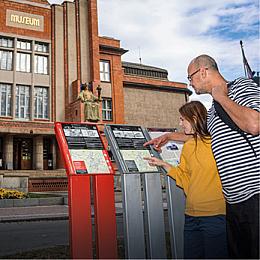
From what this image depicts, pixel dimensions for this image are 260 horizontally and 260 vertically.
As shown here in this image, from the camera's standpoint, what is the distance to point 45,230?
893 centimetres

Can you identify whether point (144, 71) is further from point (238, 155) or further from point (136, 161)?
point (238, 155)

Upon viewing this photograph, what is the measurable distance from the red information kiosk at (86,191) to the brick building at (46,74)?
65.7ft

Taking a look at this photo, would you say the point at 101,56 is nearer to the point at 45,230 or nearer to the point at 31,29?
the point at 31,29

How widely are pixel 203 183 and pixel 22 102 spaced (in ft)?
86.9

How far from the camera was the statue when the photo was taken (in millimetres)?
26656

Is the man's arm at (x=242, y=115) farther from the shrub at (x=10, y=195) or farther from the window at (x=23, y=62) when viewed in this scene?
the window at (x=23, y=62)

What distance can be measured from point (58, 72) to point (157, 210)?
26.6 meters

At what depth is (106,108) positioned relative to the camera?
31.0 metres

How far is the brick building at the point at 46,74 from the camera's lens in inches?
1051

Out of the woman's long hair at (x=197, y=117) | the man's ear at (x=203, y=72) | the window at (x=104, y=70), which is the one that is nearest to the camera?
the man's ear at (x=203, y=72)

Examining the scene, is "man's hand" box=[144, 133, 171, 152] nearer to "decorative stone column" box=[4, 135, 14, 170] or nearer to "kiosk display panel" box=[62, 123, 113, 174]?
"kiosk display panel" box=[62, 123, 113, 174]

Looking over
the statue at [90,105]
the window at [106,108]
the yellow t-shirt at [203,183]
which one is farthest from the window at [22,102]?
the yellow t-shirt at [203,183]

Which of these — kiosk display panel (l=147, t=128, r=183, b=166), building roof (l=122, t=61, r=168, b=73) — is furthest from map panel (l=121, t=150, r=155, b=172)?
building roof (l=122, t=61, r=168, b=73)

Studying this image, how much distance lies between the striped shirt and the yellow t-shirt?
7.9 inches
